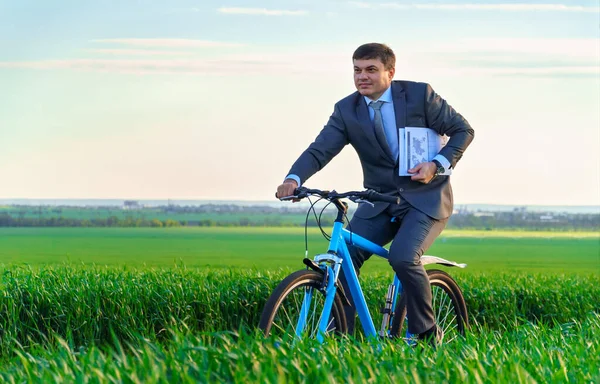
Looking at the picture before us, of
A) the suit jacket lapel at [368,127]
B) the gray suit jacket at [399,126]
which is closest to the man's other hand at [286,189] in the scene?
the gray suit jacket at [399,126]

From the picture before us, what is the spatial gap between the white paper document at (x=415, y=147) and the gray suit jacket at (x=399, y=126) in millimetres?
72

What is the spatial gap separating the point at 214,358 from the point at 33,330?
4031mm

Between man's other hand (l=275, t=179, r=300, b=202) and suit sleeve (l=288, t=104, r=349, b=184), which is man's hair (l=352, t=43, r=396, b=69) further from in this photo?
man's other hand (l=275, t=179, r=300, b=202)

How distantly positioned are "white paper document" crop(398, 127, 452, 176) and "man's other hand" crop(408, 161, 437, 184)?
9 centimetres

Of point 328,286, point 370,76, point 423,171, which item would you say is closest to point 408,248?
point 423,171

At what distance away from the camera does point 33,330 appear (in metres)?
7.21

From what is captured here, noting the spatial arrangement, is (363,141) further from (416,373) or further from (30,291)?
(30,291)

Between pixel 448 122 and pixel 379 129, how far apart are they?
0.52 meters

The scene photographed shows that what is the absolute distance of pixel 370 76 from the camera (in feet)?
18.6

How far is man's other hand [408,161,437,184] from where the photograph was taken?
18.5ft

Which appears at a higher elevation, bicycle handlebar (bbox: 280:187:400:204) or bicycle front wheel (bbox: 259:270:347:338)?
bicycle handlebar (bbox: 280:187:400:204)

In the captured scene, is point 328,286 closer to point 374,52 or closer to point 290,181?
point 290,181

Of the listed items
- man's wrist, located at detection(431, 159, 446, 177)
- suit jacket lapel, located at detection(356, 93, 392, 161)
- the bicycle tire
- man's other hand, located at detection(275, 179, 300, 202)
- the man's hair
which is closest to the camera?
man's other hand, located at detection(275, 179, 300, 202)

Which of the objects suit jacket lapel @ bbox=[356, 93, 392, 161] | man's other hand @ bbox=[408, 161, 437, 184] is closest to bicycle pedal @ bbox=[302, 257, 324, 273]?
man's other hand @ bbox=[408, 161, 437, 184]
